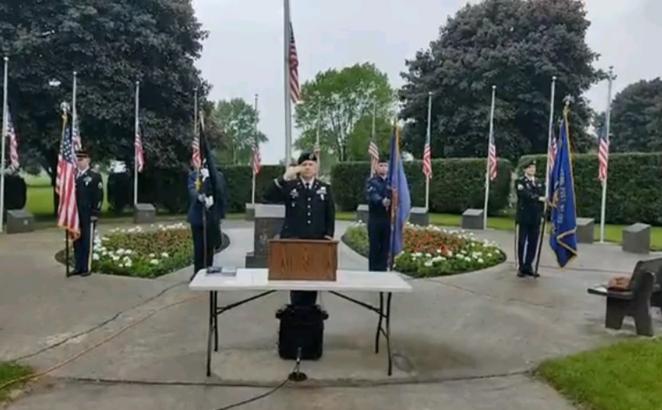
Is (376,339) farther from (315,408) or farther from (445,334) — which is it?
(315,408)

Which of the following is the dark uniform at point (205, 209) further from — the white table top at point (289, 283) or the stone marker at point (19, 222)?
the stone marker at point (19, 222)

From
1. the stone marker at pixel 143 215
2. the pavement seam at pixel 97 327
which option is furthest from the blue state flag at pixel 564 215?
the stone marker at pixel 143 215

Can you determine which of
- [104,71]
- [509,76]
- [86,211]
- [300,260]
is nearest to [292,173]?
[300,260]

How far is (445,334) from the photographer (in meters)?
6.42

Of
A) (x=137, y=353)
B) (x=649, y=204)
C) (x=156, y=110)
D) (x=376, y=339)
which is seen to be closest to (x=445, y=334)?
(x=376, y=339)

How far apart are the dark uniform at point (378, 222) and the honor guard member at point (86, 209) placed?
3978 mm

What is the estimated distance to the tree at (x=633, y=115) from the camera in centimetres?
4478

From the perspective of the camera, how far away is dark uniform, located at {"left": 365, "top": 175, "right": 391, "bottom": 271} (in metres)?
8.86

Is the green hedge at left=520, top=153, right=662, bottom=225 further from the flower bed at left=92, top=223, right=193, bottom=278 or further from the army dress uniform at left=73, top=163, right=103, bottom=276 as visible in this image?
the army dress uniform at left=73, top=163, right=103, bottom=276

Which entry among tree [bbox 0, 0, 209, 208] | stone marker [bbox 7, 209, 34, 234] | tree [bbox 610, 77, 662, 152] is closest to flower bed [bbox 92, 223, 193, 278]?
stone marker [bbox 7, 209, 34, 234]

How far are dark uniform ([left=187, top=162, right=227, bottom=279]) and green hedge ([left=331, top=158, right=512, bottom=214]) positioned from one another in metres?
17.2

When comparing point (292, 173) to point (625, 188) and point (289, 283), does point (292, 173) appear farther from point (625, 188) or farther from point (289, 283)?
point (625, 188)

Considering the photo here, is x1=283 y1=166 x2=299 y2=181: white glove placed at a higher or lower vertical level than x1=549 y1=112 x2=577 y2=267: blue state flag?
higher

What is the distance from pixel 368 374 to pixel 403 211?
3.02 metres
